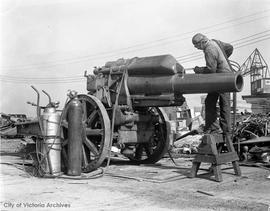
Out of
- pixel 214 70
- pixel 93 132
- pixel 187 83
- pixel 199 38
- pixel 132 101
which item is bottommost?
pixel 93 132

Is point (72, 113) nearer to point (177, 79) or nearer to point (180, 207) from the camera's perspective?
point (177, 79)

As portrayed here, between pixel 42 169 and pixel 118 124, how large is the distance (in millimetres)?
1762

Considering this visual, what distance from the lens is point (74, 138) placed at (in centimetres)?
783

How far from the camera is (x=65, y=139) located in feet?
27.6

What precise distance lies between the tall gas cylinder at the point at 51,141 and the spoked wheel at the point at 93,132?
0.78 ft

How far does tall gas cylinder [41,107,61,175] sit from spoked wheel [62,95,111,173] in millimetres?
238

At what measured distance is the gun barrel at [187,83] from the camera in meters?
7.10

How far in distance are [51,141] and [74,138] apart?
461mm

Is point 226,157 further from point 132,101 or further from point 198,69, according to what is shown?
point 132,101

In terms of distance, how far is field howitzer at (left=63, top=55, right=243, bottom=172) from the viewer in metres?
8.12

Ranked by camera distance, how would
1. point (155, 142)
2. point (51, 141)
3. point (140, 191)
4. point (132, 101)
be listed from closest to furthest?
point (140, 191) < point (51, 141) < point (132, 101) < point (155, 142)

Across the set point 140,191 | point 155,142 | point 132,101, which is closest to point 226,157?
point 140,191

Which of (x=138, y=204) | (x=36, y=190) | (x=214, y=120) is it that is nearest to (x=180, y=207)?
(x=138, y=204)

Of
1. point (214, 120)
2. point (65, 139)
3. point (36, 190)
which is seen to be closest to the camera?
point (36, 190)
